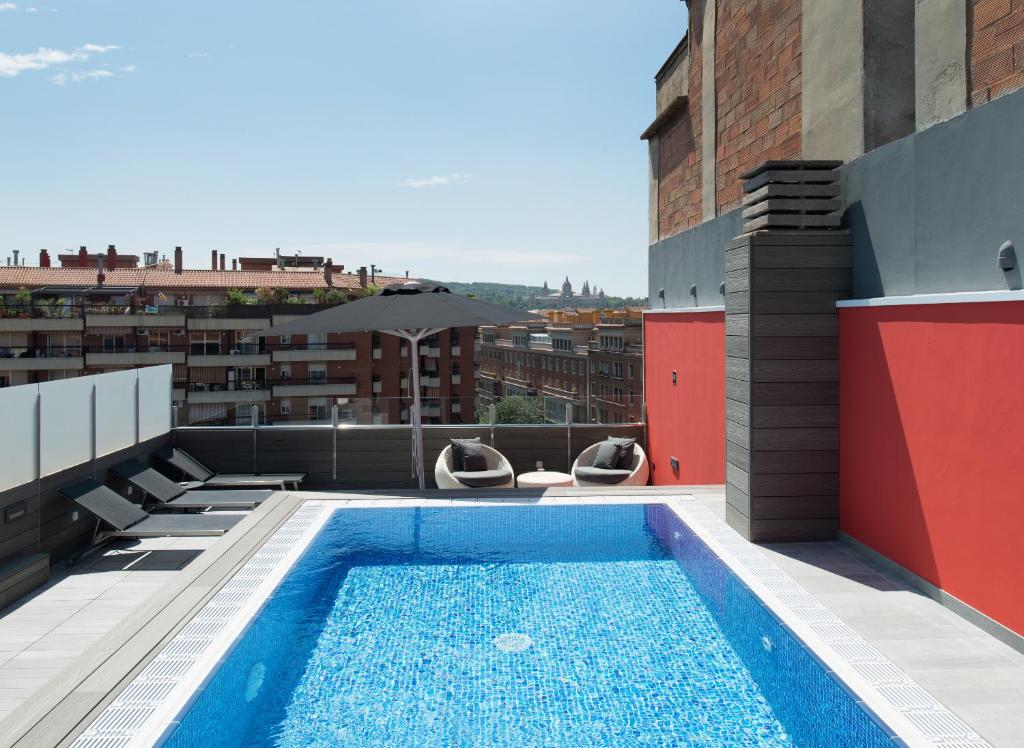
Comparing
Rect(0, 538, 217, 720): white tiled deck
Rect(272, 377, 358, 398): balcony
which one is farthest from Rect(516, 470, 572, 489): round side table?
Rect(272, 377, 358, 398): balcony

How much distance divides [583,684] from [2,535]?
575 centimetres

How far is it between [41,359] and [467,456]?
1928 inches

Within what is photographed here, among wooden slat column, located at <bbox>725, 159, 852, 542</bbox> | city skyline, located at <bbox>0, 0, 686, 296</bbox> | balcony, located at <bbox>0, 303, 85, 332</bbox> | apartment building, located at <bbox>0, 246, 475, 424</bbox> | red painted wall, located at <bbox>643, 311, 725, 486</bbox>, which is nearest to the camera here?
Result: wooden slat column, located at <bbox>725, 159, 852, 542</bbox>

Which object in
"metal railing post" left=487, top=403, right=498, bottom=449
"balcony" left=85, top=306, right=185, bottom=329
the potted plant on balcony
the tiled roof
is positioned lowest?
"metal railing post" left=487, top=403, right=498, bottom=449

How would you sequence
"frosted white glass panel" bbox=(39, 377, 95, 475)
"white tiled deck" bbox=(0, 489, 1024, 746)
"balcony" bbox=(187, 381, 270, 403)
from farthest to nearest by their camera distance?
"balcony" bbox=(187, 381, 270, 403) < "frosted white glass panel" bbox=(39, 377, 95, 475) < "white tiled deck" bbox=(0, 489, 1024, 746)

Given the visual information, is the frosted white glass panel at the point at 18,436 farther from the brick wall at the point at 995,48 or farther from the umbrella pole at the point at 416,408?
the brick wall at the point at 995,48

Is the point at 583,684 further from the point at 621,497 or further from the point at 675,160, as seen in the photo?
the point at 675,160

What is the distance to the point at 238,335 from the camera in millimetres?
51000

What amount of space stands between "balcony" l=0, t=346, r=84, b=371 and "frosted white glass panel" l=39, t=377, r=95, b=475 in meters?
47.5

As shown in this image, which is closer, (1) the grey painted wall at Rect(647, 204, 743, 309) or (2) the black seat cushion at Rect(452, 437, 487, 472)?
(1) the grey painted wall at Rect(647, 204, 743, 309)

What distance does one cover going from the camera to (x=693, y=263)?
1176cm

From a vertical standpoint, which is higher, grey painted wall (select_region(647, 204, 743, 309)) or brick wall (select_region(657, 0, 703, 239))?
brick wall (select_region(657, 0, 703, 239))

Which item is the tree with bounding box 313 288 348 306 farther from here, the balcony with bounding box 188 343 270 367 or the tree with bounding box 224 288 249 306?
the balcony with bounding box 188 343 270 367

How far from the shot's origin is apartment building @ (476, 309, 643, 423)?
215 feet
